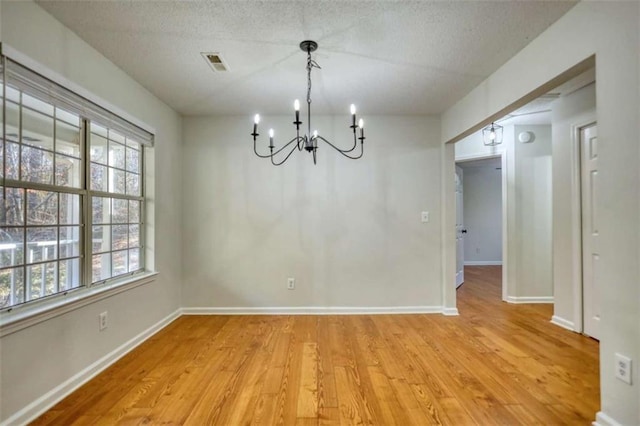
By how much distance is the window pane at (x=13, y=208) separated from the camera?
1.61 metres

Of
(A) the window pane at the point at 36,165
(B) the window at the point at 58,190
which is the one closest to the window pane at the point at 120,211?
(B) the window at the point at 58,190

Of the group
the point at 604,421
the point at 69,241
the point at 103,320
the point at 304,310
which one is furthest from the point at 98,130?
the point at 604,421

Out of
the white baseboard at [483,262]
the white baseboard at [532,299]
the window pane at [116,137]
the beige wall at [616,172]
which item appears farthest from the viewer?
the white baseboard at [483,262]

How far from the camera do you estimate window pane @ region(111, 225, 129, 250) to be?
100 inches

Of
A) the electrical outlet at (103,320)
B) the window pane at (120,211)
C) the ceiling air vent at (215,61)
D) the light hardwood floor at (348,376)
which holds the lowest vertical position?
the light hardwood floor at (348,376)

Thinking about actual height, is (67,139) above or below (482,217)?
above

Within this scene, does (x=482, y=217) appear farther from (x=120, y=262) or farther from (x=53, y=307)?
(x=53, y=307)

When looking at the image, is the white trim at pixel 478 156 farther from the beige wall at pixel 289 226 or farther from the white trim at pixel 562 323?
the white trim at pixel 562 323

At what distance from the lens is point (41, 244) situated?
1859mm

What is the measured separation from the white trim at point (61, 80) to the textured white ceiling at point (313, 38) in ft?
1.12

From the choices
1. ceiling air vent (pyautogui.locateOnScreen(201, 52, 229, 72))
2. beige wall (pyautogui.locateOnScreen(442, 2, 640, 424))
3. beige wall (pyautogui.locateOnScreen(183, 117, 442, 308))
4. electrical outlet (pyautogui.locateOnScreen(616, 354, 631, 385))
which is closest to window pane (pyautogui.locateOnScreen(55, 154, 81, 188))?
ceiling air vent (pyautogui.locateOnScreen(201, 52, 229, 72))

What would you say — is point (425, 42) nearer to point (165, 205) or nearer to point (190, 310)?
point (165, 205)

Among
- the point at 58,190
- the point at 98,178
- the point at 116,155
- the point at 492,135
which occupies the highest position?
the point at 492,135

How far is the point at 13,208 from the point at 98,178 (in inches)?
28.1
